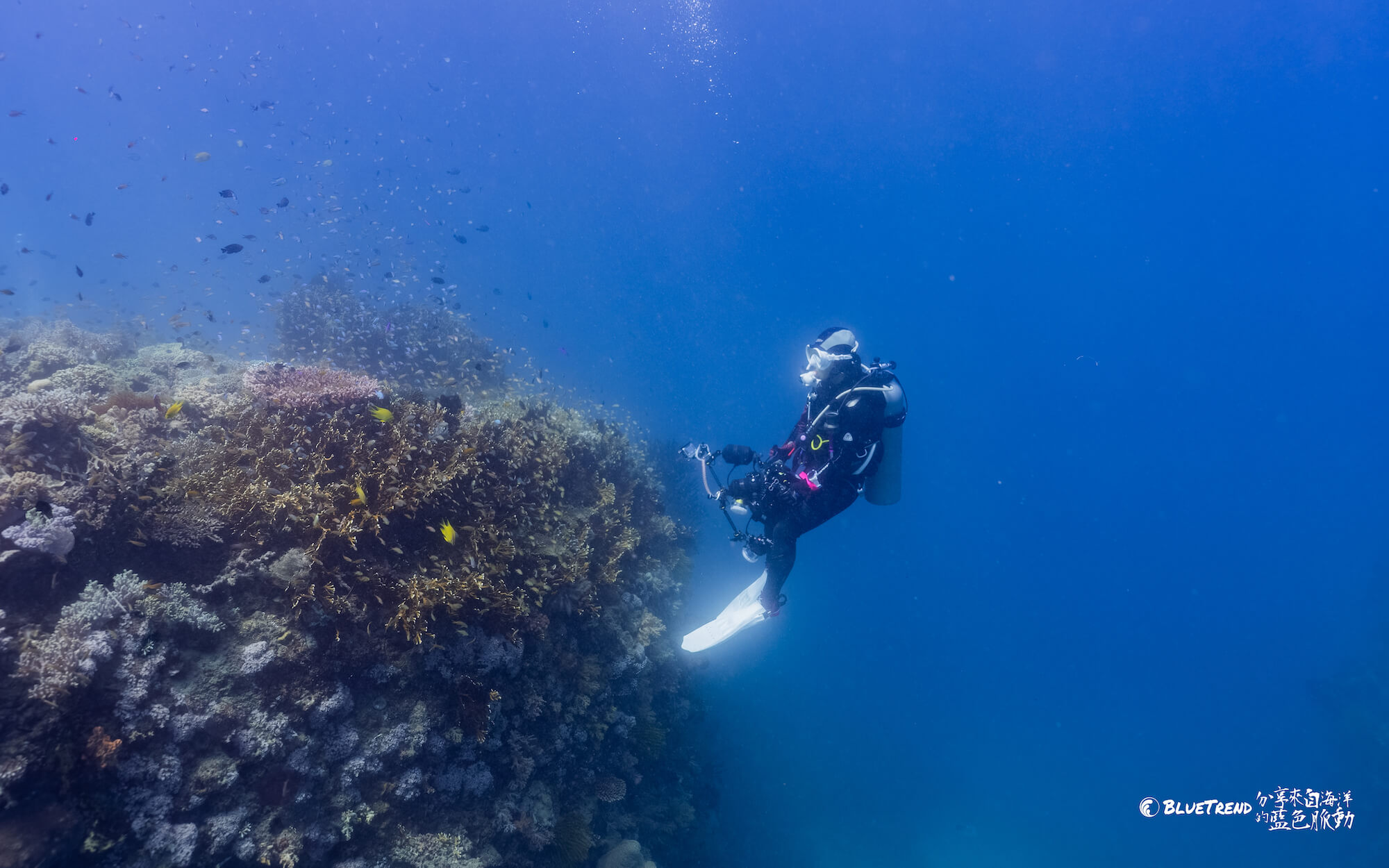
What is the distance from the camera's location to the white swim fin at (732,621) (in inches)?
364

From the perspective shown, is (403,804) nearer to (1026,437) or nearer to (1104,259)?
(1026,437)

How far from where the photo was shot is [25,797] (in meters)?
2.91

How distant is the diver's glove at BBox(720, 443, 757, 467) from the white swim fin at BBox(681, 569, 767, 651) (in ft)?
7.18

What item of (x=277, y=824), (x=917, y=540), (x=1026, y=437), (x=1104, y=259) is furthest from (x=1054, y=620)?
(x=1104, y=259)

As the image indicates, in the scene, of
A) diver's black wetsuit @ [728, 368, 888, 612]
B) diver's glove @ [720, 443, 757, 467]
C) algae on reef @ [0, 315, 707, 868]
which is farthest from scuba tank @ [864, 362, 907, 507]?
algae on reef @ [0, 315, 707, 868]

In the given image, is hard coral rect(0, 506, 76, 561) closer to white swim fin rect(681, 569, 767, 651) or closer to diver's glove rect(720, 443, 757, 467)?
diver's glove rect(720, 443, 757, 467)

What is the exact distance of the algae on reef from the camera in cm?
333

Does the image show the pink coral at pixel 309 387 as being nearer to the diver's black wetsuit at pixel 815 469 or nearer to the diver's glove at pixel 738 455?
the diver's glove at pixel 738 455

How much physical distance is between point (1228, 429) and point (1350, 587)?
123ft

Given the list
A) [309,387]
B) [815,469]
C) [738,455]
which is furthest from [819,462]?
[309,387]

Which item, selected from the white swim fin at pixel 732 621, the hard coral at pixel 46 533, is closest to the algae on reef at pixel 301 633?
the hard coral at pixel 46 533

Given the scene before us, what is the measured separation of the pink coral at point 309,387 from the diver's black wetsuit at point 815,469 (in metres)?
5.58

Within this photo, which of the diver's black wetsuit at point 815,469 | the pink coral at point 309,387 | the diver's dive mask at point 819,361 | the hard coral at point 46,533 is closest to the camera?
the hard coral at point 46,533

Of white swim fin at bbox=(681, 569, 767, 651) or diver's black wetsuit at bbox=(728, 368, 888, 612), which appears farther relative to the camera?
white swim fin at bbox=(681, 569, 767, 651)
